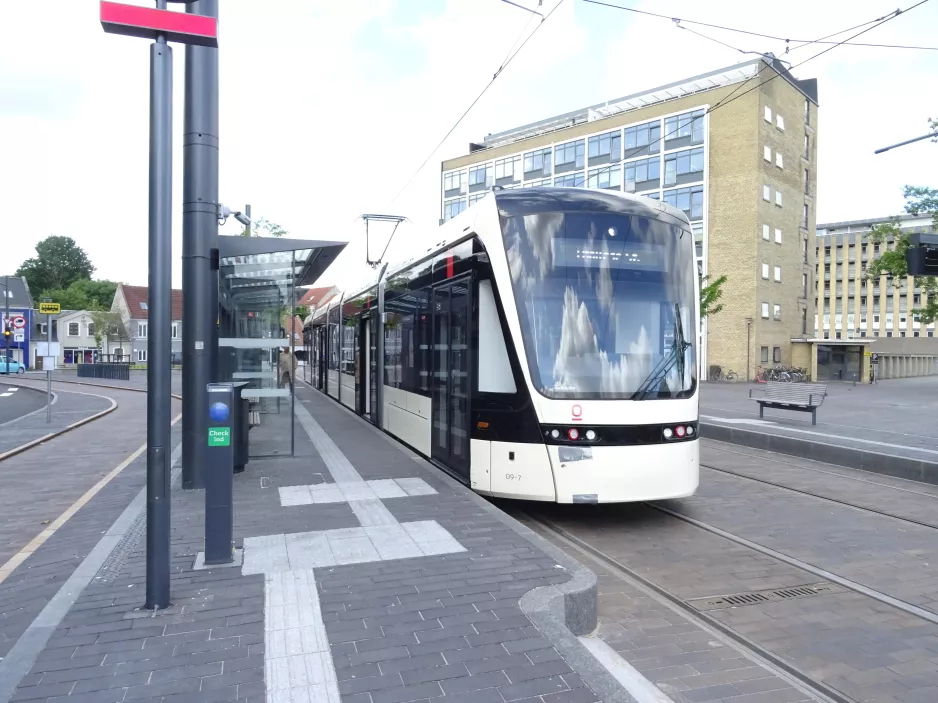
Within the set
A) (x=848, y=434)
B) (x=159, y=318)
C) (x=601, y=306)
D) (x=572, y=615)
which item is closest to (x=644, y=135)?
(x=848, y=434)

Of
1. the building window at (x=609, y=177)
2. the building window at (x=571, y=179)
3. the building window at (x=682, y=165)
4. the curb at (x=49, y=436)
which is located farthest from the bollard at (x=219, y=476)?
the building window at (x=571, y=179)

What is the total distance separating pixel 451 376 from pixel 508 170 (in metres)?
52.4

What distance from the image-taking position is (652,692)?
3.93 m

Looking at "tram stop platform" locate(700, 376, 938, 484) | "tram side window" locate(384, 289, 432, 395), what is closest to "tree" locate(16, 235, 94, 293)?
"tram stop platform" locate(700, 376, 938, 484)

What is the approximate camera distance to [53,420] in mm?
18781

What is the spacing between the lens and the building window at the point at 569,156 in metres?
53.0

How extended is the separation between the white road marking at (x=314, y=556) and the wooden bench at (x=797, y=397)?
11.4 meters

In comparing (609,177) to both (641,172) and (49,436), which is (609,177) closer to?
(641,172)

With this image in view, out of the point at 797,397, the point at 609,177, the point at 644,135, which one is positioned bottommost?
the point at 797,397

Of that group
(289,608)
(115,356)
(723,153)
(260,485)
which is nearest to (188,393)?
(260,485)

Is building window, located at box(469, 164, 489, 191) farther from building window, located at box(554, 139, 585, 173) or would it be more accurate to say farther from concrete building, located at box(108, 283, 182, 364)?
concrete building, located at box(108, 283, 182, 364)

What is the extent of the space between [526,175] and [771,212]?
18.6 m

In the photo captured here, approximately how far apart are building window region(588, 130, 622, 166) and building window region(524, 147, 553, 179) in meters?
4.11

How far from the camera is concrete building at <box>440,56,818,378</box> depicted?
45406 millimetres
